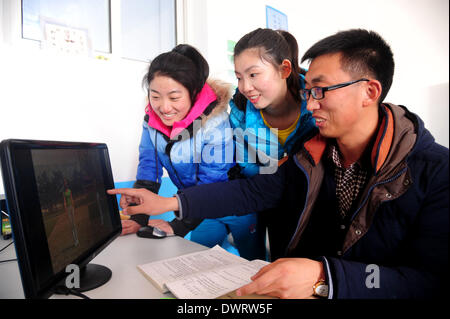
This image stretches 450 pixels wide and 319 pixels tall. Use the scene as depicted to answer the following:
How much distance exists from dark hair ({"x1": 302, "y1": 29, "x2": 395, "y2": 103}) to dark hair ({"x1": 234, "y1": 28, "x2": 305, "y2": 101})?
356 millimetres

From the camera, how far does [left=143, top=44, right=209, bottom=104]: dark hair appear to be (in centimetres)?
113

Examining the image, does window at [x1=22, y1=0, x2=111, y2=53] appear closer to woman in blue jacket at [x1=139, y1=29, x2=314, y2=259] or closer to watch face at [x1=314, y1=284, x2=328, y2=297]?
woman in blue jacket at [x1=139, y1=29, x2=314, y2=259]

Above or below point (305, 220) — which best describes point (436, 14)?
above

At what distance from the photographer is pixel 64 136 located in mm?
1331

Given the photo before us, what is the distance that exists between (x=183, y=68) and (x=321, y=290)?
0.92 metres

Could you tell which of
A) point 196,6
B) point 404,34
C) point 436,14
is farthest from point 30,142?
point 436,14

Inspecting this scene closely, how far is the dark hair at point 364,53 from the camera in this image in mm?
796

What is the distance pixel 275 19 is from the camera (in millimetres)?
1992

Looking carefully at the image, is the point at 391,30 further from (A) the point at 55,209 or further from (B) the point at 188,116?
(A) the point at 55,209

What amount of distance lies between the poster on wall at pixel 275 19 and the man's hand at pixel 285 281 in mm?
1778

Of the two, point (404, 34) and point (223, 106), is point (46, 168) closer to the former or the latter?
point (223, 106)

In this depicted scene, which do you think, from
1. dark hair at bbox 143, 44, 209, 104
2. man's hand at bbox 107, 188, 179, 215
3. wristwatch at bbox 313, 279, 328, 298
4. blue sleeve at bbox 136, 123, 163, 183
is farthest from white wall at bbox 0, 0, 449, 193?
wristwatch at bbox 313, 279, 328, 298

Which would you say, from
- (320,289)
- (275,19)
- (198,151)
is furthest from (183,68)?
(275,19)
